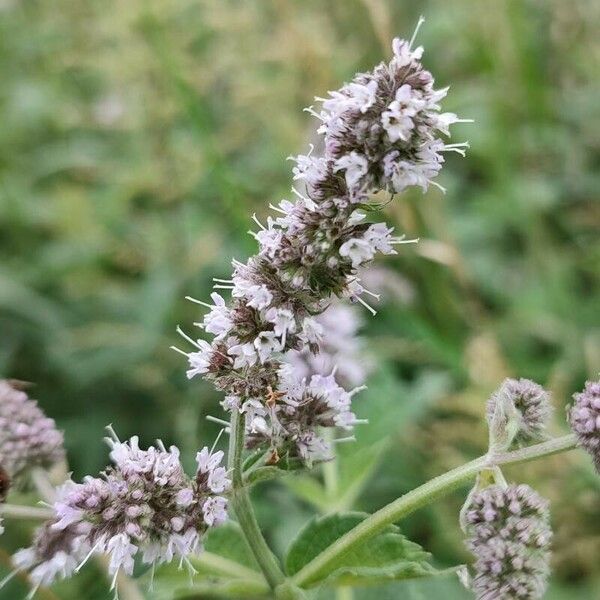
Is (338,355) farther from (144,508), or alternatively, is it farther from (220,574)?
(144,508)

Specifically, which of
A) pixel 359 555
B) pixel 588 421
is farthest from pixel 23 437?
pixel 588 421

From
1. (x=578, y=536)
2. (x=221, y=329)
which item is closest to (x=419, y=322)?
(x=578, y=536)

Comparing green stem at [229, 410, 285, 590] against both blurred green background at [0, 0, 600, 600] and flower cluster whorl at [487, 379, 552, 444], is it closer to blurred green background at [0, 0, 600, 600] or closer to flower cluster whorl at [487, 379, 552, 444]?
flower cluster whorl at [487, 379, 552, 444]

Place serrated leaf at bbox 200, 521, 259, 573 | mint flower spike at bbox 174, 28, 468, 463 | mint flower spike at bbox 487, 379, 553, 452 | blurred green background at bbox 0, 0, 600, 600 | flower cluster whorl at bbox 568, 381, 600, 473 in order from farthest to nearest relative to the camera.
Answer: blurred green background at bbox 0, 0, 600, 600, serrated leaf at bbox 200, 521, 259, 573, mint flower spike at bbox 487, 379, 553, 452, flower cluster whorl at bbox 568, 381, 600, 473, mint flower spike at bbox 174, 28, 468, 463

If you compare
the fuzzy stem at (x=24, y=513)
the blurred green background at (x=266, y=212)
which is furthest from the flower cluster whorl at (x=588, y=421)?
the blurred green background at (x=266, y=212)

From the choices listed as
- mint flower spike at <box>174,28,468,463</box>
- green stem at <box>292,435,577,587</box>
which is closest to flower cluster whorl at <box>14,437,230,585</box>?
mint flower spike at <box>174,28,468,463</box>
